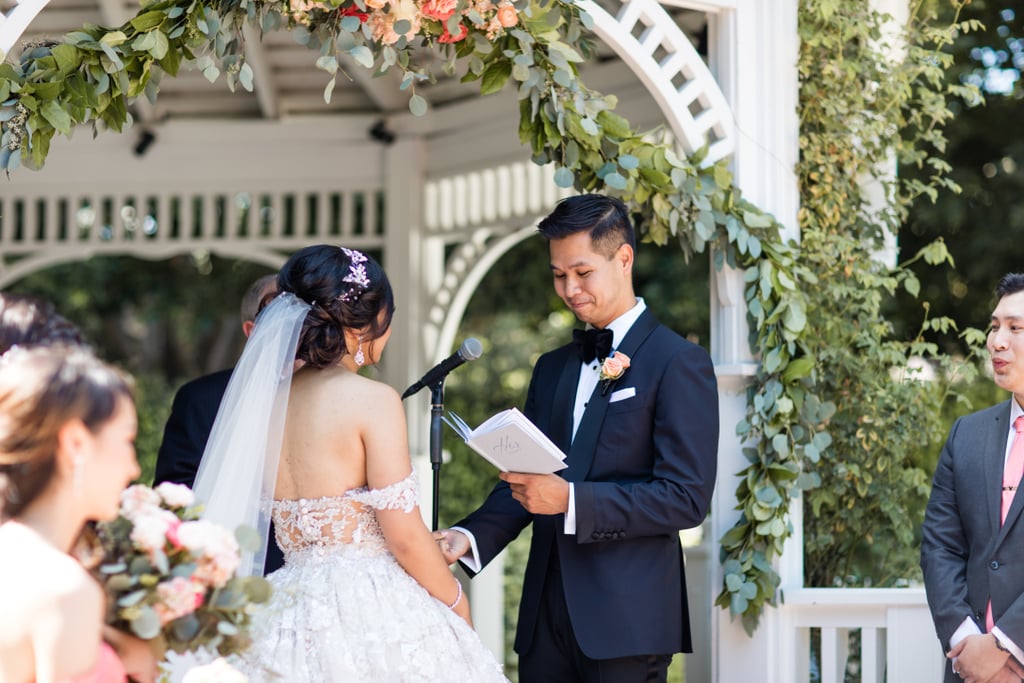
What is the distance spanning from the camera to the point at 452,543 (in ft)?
12.0

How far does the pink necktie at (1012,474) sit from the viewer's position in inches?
142

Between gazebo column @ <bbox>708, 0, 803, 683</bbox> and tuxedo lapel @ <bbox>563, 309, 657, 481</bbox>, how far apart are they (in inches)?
25.9

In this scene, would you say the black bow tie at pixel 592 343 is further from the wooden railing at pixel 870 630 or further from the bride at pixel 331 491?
the wooden railing at pixel 870 630

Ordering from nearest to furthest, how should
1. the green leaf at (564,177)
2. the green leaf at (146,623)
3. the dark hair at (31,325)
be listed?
the green leaf at (146,623), the dark hair at (31,325), the green leaf at (564,177)

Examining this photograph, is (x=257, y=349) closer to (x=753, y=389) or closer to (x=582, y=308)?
(x=582, y=308)

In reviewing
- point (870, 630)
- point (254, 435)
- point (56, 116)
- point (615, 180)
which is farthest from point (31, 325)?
point (870, 630)

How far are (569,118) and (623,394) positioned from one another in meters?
0.93

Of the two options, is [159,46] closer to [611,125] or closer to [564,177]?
[564,177]

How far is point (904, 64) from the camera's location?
Answer: 4703 millimetres

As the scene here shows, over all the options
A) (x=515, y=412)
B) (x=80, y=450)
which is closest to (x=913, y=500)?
(x=515, y=412)

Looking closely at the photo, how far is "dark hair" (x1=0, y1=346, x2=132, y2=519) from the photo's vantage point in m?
2.13

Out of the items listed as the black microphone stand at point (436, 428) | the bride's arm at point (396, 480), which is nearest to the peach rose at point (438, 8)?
the black microphone stand at point (436, 428)

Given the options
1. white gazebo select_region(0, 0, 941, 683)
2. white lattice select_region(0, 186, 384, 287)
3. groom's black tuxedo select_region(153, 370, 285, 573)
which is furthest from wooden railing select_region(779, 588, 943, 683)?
white lattice select_region(0, 186, 384, 287)

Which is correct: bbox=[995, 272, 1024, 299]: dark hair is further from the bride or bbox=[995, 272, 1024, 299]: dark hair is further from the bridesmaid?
the bridesmaid
